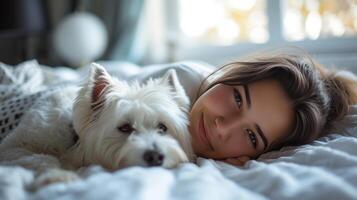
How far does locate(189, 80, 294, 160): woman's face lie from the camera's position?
1409 mm

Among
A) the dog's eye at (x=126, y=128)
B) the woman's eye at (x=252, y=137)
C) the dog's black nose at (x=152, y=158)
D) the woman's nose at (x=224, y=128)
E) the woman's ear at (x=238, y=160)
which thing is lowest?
the woman's ear at (x=238, y=160)

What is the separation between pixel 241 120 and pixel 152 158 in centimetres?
40

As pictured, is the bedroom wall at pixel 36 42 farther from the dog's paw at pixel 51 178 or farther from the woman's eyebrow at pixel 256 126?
the dog's paw at pixel 51 178

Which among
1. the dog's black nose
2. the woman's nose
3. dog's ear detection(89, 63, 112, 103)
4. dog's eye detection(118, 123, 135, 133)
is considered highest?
dog's ear detection(89, 63, 112, 103)

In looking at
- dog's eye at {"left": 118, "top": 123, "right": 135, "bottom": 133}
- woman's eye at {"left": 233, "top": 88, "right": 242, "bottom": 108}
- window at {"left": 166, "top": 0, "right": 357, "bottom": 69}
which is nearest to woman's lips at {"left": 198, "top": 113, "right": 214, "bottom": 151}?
woman's eye at {"left": 233, "top": 88, "right": 242, "bottom": 108}

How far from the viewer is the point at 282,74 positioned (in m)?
1.51

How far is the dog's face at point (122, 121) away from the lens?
1223mm

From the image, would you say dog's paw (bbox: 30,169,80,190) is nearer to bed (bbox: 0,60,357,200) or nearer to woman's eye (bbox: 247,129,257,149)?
bed (bbox: 0,60,357,200)

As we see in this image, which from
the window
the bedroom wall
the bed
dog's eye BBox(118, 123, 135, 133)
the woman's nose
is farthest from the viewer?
the bedroom wall

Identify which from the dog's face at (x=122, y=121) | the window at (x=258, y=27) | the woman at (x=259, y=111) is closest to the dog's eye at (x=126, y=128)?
the dog's face at (x=122, y=121)

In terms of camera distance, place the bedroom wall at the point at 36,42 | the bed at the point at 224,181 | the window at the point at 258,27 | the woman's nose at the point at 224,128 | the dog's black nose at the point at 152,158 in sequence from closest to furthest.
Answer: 1. the bed at the point at 224,181
2. the dog's black nose at the point at 152,158
3. the woman's nose at the point at 224,128
4. the window at the point at 258,27
5. the bedroom wall at the point at 36,42

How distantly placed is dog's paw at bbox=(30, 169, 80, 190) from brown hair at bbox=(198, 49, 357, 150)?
0.72m

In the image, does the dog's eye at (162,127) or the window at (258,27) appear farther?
the window at (258,27)

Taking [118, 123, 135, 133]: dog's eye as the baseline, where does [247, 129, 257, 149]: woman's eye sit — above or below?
below
